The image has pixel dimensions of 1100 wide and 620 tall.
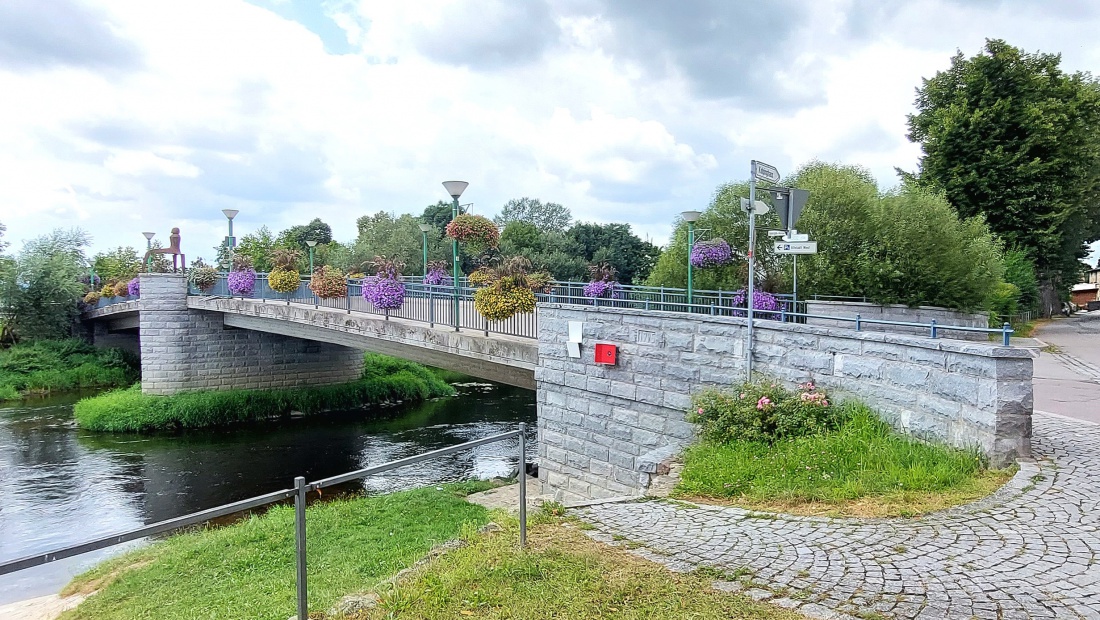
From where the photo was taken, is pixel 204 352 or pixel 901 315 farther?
pixel 204 352

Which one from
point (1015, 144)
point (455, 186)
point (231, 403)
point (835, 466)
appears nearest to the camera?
point (835, 466)

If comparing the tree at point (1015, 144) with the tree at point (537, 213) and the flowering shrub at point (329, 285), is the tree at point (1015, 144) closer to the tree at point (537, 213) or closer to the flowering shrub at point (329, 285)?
the flowering shrub at point (329, 285)

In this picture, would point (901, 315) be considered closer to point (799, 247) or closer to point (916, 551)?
point (799, 247)

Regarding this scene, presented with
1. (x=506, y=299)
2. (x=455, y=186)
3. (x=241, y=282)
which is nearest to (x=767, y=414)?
(x=506, y=299)

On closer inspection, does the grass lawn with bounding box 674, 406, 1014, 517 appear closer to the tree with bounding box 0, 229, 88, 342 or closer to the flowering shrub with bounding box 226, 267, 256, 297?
the flowering shrub with bounding box 226, 267, 256, 297

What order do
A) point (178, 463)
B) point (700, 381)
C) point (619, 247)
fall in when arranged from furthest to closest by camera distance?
1. point (619, 247)
2. point (178, 463)
3. point (700, 381)

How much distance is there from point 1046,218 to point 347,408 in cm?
3031

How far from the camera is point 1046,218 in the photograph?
28578mm

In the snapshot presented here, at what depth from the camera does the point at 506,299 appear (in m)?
12.5

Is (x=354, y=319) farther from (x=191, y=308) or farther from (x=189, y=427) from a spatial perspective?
(x=191, y=308)

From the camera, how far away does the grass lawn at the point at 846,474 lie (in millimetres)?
5633

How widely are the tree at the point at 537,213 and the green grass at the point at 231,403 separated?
159 feet

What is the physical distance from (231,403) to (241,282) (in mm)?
4540

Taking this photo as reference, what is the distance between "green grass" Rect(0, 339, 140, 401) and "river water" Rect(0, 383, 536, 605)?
299cm
